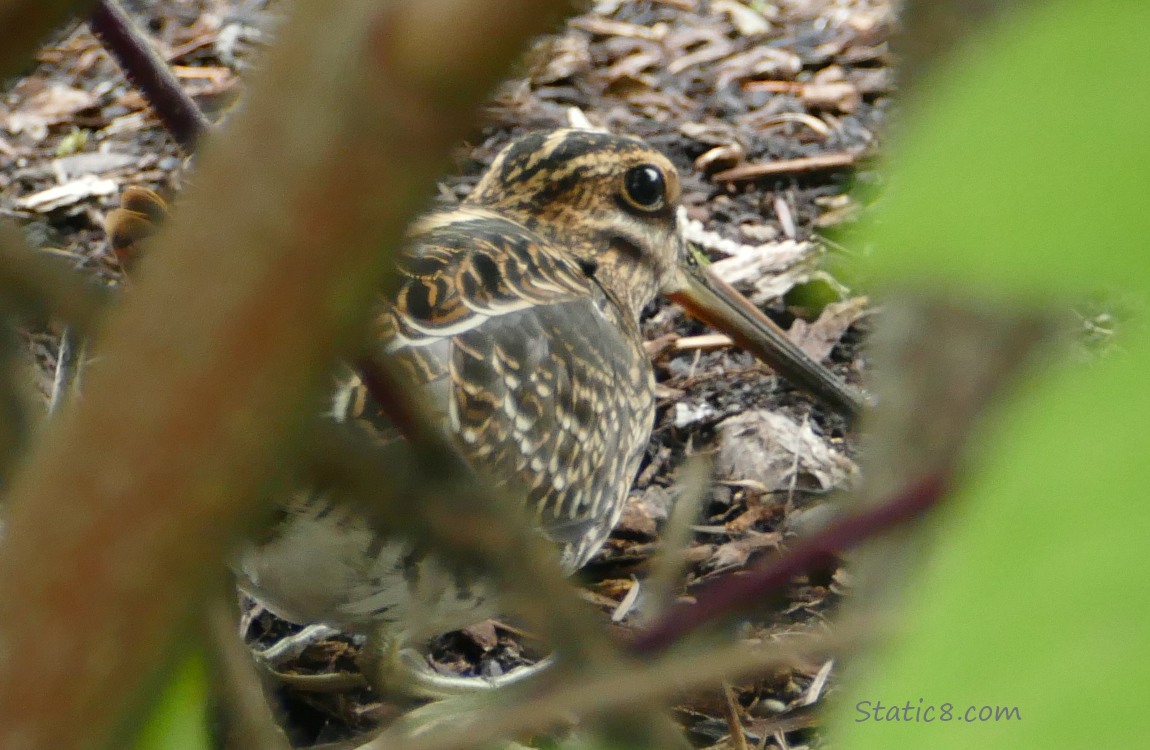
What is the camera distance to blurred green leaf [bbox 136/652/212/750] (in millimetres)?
282

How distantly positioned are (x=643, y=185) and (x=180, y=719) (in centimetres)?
164

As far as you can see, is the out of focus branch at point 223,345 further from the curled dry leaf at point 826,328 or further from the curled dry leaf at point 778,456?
the curled dry leaf at point 826,328

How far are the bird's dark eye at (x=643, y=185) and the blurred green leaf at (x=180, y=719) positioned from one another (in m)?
1.62

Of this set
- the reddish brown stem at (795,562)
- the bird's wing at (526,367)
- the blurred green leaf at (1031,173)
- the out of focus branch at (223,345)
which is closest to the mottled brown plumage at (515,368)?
the bird's wing at (526,367)

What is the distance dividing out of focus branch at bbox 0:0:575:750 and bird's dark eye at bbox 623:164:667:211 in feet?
5.50

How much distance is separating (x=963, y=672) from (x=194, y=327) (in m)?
0.15

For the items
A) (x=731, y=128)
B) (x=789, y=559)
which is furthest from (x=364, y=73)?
(x=731, y=128)

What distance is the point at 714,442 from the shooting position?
2047 millimetres

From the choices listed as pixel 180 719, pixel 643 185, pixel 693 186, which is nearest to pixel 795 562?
pixel 180 719

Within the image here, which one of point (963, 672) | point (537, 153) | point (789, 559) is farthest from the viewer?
point (537, 153)

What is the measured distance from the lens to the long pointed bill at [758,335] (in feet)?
6.21

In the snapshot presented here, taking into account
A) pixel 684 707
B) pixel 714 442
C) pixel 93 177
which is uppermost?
A: pixel 93 177

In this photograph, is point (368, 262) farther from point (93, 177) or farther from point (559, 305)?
point (93, 177)

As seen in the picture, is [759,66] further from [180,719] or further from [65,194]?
[180,719]
